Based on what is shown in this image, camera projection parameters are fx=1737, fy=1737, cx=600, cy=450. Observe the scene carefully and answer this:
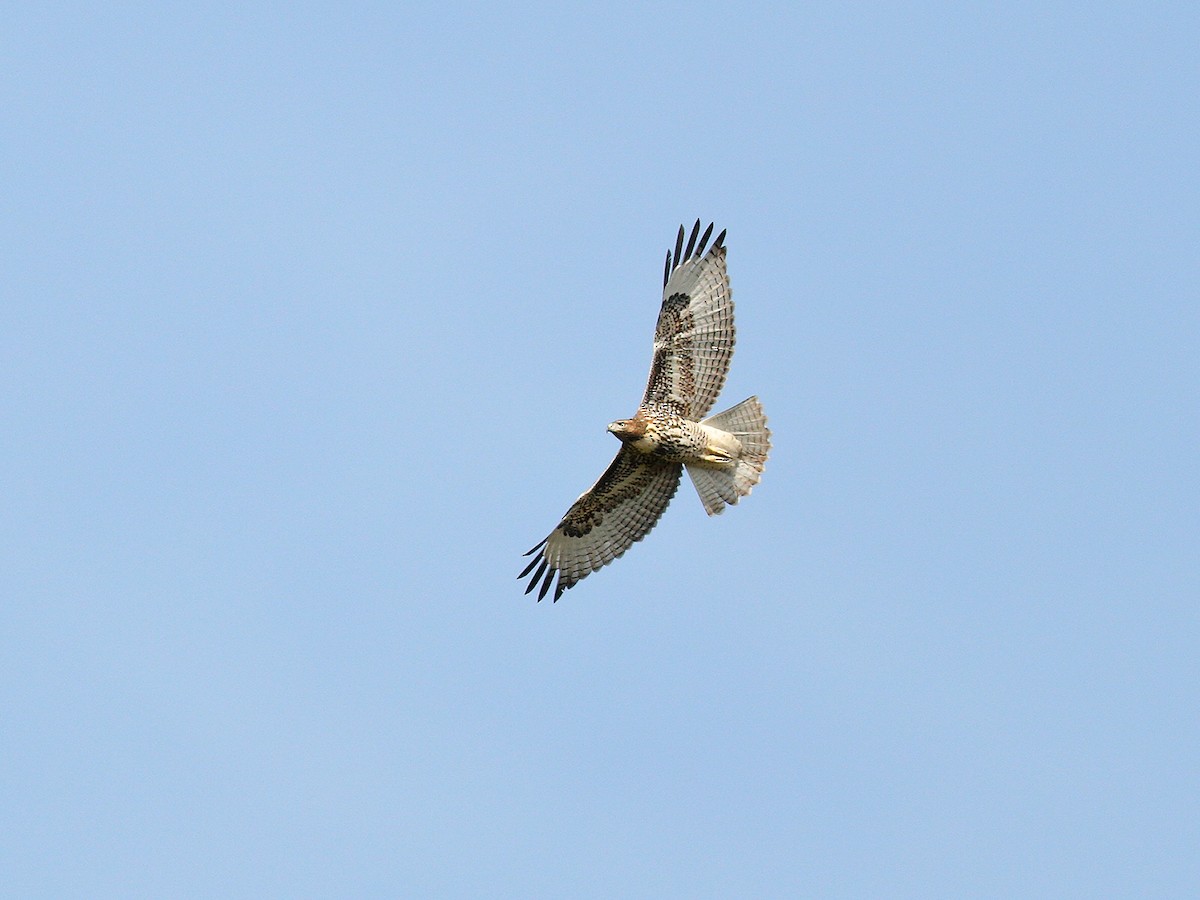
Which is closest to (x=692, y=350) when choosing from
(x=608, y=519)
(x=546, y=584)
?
(x=608, y=519)

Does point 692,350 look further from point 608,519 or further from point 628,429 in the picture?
point 608,519

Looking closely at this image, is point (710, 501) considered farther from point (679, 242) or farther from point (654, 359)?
point (679, 242)

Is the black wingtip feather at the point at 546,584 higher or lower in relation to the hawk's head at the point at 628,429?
lower

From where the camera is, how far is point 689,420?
16375 mm

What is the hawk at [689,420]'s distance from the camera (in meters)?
16.2

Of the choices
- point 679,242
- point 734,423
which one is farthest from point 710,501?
point 679,242

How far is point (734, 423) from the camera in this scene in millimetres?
16375

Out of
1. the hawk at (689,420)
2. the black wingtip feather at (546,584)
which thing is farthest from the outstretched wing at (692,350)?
Result: the black wingtip feather at (546,584)

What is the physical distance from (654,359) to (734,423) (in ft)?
3.19

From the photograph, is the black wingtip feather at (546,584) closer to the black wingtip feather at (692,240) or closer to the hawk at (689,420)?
the hawk at (689,420)

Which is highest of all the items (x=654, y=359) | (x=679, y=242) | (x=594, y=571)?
(x=679, y=242)

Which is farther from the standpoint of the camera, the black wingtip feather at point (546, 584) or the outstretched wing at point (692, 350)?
the black wingtip feather at point (546, 584)

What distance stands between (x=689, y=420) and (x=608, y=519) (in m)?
1.40

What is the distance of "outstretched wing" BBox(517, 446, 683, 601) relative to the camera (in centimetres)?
1667
